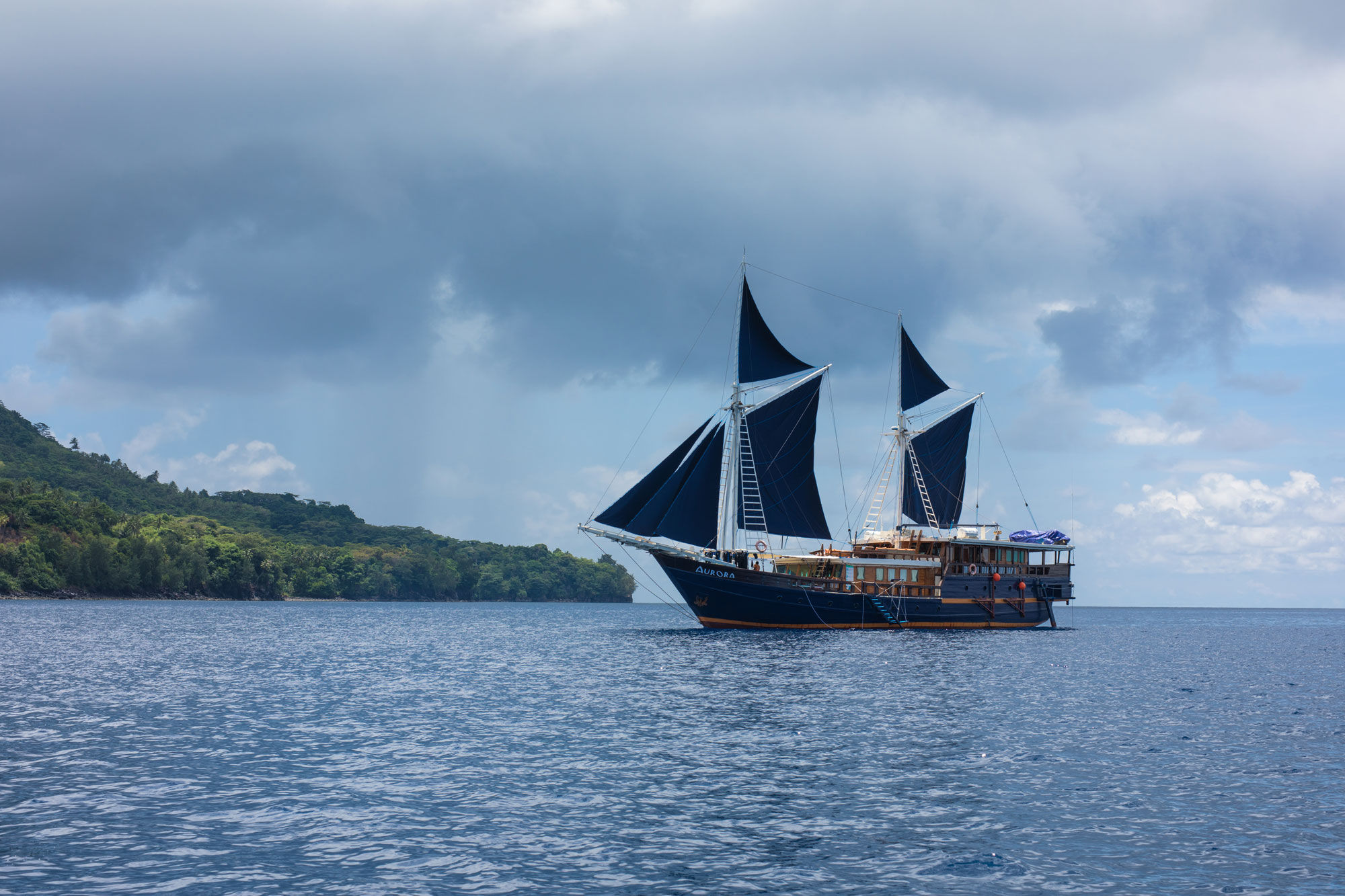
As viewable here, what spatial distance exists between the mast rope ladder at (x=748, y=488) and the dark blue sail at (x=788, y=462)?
401 millimetres

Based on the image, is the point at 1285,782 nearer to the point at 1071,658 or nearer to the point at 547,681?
the point at 547,681

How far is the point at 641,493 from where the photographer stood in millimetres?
79000

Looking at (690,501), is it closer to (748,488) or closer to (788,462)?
(748,488)

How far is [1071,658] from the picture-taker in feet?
240

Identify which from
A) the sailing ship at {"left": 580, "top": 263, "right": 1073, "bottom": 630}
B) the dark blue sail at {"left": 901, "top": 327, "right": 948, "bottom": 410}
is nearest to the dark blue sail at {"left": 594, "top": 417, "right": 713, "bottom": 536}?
the sailing ship at {"left": 580, "top": 263, "right": 1073, "bottom": 630}

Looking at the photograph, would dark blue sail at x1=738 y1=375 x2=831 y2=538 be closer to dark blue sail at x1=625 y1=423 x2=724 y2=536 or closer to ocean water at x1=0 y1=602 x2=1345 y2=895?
dark blue sail at x1=625 y1=423 x2=724 y2=536

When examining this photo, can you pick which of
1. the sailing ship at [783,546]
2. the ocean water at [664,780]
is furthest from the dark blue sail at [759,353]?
the ocean water at [664,780]

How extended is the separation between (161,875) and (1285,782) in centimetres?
2745

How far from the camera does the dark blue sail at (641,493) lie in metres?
78.4

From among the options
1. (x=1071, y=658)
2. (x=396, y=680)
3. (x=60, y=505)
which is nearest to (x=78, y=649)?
(x=396, y=680)

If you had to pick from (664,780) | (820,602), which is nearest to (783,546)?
(820,602)

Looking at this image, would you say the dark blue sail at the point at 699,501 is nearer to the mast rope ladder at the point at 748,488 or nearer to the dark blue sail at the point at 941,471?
the mast rope ladder at the point at 748,488

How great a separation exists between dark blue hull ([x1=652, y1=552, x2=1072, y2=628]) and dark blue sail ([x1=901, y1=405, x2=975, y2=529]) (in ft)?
40.3

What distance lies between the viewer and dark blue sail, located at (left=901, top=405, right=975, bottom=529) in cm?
10494
